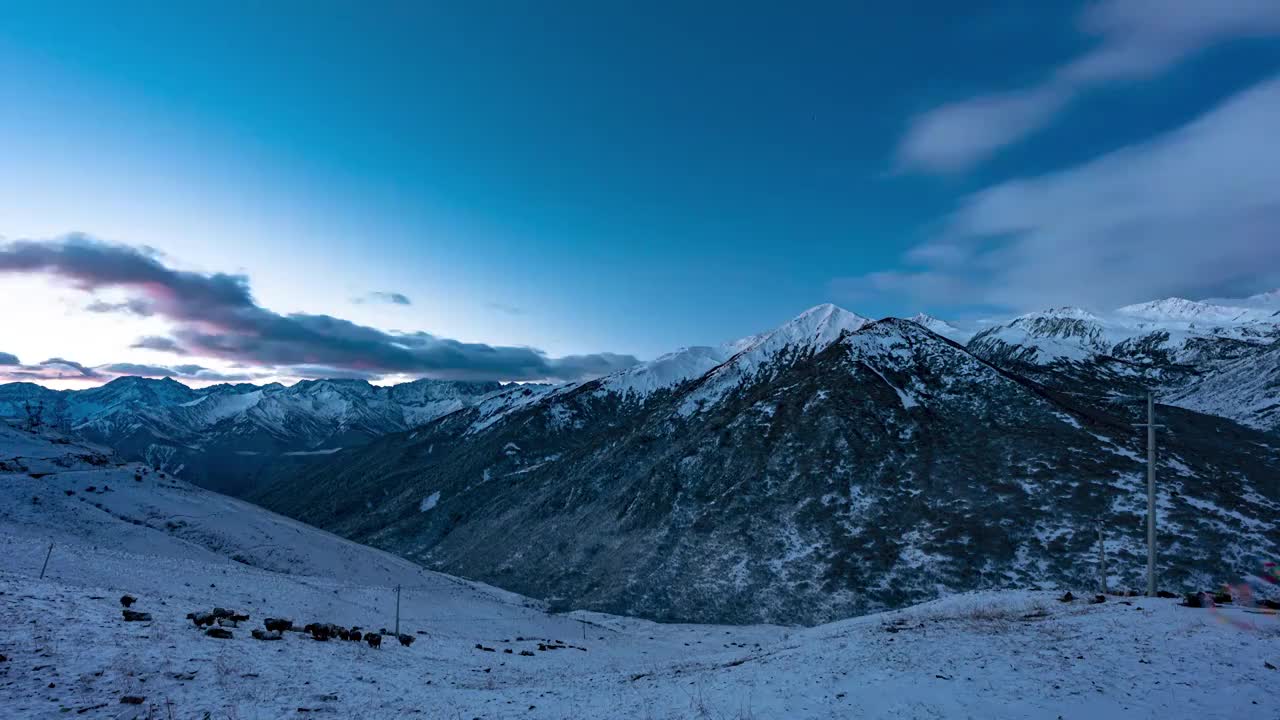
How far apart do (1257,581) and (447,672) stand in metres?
67.8

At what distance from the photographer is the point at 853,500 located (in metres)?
81.1

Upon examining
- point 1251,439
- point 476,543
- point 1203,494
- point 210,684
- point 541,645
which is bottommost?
point 476,543

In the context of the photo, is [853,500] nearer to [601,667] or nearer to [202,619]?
[601,667]

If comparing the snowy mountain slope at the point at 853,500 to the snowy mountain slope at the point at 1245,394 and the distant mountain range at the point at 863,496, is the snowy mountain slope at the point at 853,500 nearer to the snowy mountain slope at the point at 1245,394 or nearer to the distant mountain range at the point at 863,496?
the distant mountain range at the point at 863,496

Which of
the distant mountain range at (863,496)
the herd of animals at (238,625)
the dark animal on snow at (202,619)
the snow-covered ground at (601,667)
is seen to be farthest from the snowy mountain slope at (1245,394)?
the dark animal on snow at (202,619)

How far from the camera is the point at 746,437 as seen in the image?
104938mm

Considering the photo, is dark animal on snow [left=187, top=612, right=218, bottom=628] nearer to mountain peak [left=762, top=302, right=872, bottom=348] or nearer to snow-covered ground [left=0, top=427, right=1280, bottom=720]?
snow-covered ground [left=0, top=427, right=1280, bottom=720]

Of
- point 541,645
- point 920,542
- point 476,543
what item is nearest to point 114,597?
point 541,645

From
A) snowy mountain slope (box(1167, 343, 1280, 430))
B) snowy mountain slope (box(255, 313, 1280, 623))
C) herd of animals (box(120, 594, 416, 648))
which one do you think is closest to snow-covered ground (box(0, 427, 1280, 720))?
herd of animals (box(120, 594, 416, 648))

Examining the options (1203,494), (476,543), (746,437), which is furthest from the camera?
(476,543)

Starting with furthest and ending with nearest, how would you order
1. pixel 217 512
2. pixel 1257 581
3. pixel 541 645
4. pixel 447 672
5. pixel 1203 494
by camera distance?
pixel 1203 494 < pixel 217 512 < pixel 1257 581 < pixel 541 645 < pixel 447 672

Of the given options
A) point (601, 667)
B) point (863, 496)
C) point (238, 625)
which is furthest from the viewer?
point (863, 496)

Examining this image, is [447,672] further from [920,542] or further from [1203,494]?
[1203,494]

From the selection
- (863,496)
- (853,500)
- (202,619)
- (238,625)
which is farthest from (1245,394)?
(202,619)
